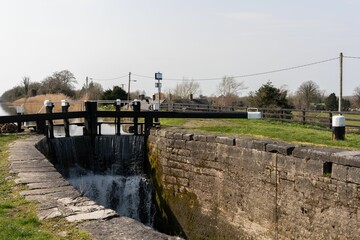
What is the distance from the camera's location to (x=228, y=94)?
173 ft

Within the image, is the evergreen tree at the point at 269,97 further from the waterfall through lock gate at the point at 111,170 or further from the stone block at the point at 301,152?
the stone block at the point at 301,152

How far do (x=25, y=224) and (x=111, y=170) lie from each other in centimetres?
795

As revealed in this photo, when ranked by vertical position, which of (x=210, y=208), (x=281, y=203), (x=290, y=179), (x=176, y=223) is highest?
(x=290, y=179)

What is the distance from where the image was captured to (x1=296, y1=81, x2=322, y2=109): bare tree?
39938mm

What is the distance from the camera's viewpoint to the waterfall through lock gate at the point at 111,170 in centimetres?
1118

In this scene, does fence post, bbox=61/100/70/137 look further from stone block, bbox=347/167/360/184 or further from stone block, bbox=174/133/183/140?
stone block, bbox=347/167/360/184

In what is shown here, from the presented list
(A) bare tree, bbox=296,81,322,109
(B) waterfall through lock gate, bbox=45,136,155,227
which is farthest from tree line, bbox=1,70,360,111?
(B) waterfall through lock gate, bbox=45,136,155,227

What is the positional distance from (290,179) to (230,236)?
2.12 m

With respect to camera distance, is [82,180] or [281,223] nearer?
[281,223]

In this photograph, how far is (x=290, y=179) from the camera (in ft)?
23.2

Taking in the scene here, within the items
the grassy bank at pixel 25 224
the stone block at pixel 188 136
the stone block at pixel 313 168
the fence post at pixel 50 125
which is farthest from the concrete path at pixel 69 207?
the fence post at pixel 50 125

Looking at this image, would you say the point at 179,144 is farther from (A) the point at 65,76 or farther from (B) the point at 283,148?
(A) the point at 65,76

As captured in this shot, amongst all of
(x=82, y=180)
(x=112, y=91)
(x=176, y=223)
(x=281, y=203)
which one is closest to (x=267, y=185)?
(x=281, y=203)

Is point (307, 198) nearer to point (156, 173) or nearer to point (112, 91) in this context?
point (156, 173)
